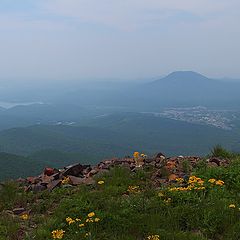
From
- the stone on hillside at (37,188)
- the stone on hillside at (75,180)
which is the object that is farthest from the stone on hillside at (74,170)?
the stone on hillside at (37,188)

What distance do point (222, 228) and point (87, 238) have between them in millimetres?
2158

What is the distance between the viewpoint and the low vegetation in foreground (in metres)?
6.24

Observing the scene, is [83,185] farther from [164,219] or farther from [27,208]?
[164,219]

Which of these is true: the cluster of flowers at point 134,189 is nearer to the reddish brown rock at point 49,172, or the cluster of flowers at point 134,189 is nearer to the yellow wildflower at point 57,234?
the yellow wildflower at point 57,234

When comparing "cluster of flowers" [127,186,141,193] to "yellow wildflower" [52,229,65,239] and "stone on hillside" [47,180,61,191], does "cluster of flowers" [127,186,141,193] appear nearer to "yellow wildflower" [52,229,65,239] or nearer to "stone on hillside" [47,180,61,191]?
"stone on hillside" [47,180,61,191]

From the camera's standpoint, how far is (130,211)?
6.84 metres

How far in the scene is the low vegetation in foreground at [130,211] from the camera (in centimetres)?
624

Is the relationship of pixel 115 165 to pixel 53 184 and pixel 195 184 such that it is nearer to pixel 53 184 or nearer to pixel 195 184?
pixel 53 184

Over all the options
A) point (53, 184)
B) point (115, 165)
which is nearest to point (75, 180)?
point (53, 184)

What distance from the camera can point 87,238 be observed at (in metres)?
5.94

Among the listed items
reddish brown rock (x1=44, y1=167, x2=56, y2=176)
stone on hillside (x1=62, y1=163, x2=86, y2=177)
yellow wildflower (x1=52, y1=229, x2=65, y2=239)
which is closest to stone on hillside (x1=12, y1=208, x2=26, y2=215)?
yellow wildflower (x1=52, y1=229, x2=65, y2=239)

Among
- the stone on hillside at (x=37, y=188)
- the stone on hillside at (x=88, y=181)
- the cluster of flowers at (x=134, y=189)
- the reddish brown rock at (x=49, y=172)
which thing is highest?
the cluster of flowers at (x=134, y=189)

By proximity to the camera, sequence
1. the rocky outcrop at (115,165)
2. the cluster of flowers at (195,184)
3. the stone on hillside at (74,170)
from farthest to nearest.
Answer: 1. the stone on hillside at (74,170)
2. the rocky outcrop at (115,165)
3. the cluster of flowers at (195,184)

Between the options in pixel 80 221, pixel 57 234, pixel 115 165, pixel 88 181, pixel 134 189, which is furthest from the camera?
pixel 115 165
